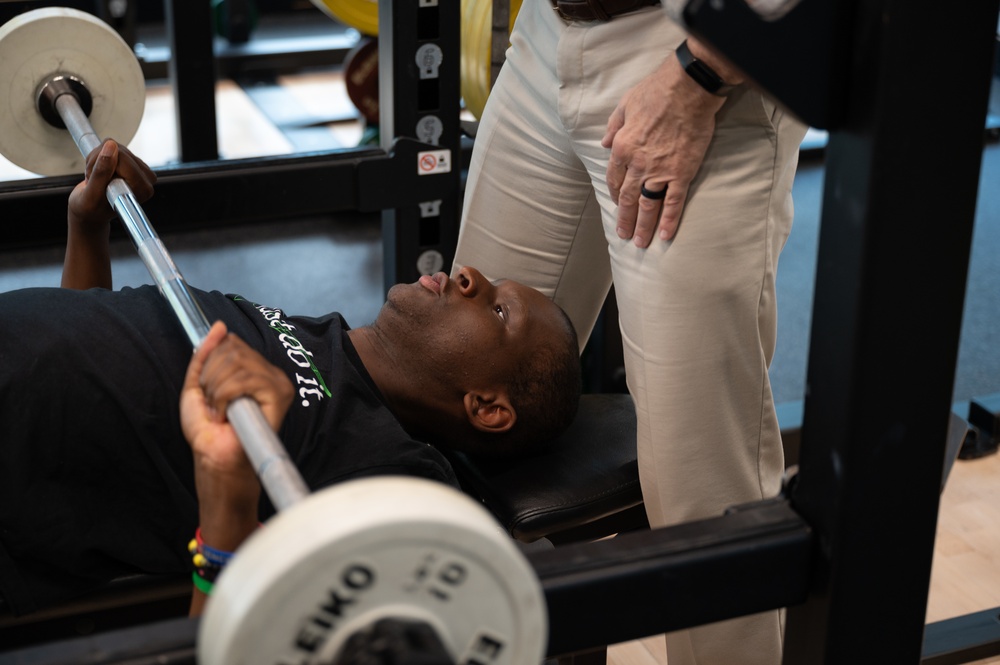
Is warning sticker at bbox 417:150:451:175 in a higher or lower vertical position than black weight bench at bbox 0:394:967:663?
higher

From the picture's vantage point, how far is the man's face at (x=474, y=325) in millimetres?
1456

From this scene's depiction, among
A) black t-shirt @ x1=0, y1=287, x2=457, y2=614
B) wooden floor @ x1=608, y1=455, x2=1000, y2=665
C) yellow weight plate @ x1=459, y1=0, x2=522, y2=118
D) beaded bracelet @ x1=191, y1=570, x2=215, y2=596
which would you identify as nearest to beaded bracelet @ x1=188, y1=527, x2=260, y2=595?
beaded bracelet @ x1=191, y1=570, x2=215, y2=596

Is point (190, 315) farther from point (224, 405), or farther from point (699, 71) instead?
point (699, 71)

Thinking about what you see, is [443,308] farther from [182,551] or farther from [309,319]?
[182,551]

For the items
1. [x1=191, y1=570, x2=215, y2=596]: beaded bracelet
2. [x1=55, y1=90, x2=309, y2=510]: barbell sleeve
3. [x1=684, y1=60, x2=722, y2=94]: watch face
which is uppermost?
[x1=684, y1=60, x2=722, y2=94]: watch face

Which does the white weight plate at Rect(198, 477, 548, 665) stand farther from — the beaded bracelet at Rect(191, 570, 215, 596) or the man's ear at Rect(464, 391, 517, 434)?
the man's ear at Rect(464, 391, 517, 434)

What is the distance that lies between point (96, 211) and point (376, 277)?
6.00ft

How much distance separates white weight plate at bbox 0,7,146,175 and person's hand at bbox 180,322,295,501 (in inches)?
44.8

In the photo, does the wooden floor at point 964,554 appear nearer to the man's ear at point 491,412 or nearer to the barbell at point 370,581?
the man's ear at point 491,412

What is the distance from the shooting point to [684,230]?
125 centimetres

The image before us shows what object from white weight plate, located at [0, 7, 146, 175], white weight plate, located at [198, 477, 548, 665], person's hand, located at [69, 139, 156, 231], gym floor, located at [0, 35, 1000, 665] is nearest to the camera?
white weight plate, located at [198, 477, 548, 665]

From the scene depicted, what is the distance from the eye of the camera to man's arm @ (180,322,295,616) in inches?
34.5

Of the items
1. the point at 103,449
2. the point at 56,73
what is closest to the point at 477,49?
the point at 56,73

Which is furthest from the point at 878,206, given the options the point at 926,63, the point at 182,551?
the point at 182,551
